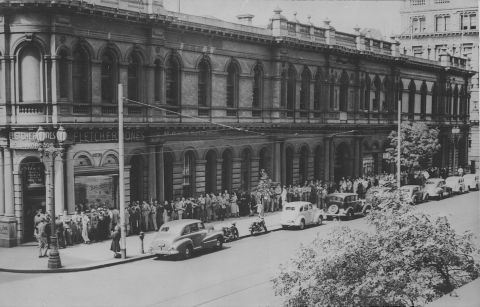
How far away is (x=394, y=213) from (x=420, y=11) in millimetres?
54780

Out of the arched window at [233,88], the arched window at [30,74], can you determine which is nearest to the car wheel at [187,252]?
the arched window at [30,74]

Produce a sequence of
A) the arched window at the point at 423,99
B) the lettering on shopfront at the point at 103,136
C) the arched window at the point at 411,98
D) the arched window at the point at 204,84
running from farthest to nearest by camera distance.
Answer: the arched window at the point at 423,99 < the arched window at the point at 411,98 < the arched window at the point at 204,84 < the lettering on shopfront at the point at 103,136

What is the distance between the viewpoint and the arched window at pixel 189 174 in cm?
3419

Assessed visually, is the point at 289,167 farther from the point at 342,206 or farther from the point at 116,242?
the point at 116,242

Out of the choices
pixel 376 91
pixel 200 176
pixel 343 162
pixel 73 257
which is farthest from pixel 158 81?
pixel 376 91

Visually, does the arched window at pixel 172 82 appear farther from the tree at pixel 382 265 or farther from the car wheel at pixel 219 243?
the tree at pixel 382 265

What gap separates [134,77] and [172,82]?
2.71 metres

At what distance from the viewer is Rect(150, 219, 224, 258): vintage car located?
931 inches

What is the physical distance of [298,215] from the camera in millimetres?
31406

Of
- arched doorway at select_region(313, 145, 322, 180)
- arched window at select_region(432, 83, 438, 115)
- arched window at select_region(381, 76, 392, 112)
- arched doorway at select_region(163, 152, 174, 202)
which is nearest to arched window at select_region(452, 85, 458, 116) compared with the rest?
arched window at select_region(432, 83, 438, 115)

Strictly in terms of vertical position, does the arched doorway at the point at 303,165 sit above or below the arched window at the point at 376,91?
below

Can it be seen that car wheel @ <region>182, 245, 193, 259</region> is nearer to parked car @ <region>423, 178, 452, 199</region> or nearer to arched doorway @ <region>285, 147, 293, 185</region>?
arched doorway @ <region>285, 147, 293, 185</region>

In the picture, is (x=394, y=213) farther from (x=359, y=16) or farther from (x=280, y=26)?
(x=280, y=26)

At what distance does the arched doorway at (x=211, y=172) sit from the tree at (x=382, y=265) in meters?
22.3
